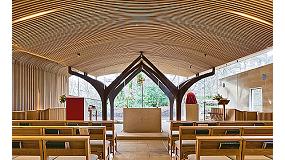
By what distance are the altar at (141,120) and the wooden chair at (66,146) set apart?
374 inches

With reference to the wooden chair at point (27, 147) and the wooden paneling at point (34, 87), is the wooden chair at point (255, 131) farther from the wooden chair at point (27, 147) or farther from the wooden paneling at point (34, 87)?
the wooden paneling at point (34, 87)

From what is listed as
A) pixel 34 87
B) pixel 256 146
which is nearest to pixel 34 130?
pixel 256 146

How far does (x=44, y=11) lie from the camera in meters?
9.30

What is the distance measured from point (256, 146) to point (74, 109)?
1017 centimetres

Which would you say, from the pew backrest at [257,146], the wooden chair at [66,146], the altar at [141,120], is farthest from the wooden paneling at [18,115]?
the pew backrest at [257,146]

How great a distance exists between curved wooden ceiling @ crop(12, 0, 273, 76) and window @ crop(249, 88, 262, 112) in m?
1.76

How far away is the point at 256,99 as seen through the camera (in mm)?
16469

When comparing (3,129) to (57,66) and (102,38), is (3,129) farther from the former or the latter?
(57,66)

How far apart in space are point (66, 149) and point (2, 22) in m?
4.08

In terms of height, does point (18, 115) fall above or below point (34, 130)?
below

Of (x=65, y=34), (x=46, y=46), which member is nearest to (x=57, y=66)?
(x=46, y=46)

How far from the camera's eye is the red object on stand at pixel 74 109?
46.8 ft

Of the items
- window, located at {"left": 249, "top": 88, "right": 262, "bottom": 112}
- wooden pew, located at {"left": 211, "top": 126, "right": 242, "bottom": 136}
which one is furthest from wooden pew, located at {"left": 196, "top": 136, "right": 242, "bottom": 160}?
window, located at {"left": 249, "top": 88, "right": 262, "bottom": 112}

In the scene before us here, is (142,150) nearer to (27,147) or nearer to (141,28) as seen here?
(141,28)
